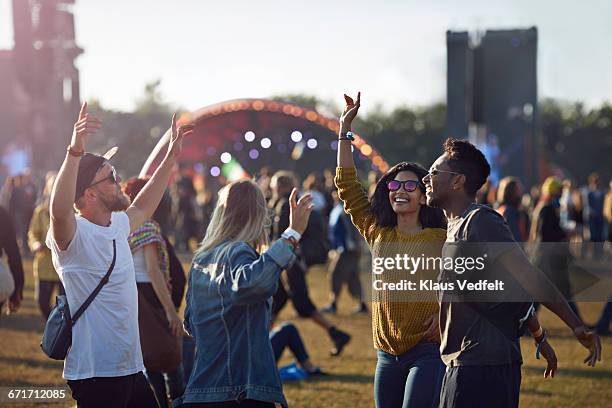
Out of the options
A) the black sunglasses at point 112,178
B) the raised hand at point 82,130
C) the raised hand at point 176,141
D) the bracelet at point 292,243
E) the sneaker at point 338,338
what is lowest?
the sneaker at point 338,338

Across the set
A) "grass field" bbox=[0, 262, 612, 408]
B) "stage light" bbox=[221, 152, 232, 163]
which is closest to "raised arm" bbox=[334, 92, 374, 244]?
"grass field" bbox=[0, 262, 612, 408]

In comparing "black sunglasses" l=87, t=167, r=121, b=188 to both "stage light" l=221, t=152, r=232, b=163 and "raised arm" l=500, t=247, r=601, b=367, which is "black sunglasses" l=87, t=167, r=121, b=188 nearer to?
"raised arm" l=500, t=247, r=601, b=367

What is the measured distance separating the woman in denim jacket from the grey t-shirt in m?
0.74

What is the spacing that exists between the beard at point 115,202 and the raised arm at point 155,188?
1.02 feet

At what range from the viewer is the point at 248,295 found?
4.34 m

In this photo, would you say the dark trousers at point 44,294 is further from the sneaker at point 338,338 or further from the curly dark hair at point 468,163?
the curly dark hair at point 468,163

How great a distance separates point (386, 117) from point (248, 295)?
299 feet

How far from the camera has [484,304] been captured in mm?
4094

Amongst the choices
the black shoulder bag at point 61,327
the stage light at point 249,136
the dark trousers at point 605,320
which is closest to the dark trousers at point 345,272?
the dark trousers at point 605,320

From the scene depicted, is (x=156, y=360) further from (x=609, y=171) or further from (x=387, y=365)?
(x=609, y=171)

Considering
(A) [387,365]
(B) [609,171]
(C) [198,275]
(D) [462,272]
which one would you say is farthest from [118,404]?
(B) [609,171]

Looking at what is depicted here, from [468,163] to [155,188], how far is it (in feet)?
5.80

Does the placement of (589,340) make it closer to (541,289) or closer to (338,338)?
(541,289)

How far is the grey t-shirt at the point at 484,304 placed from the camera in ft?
13.3
